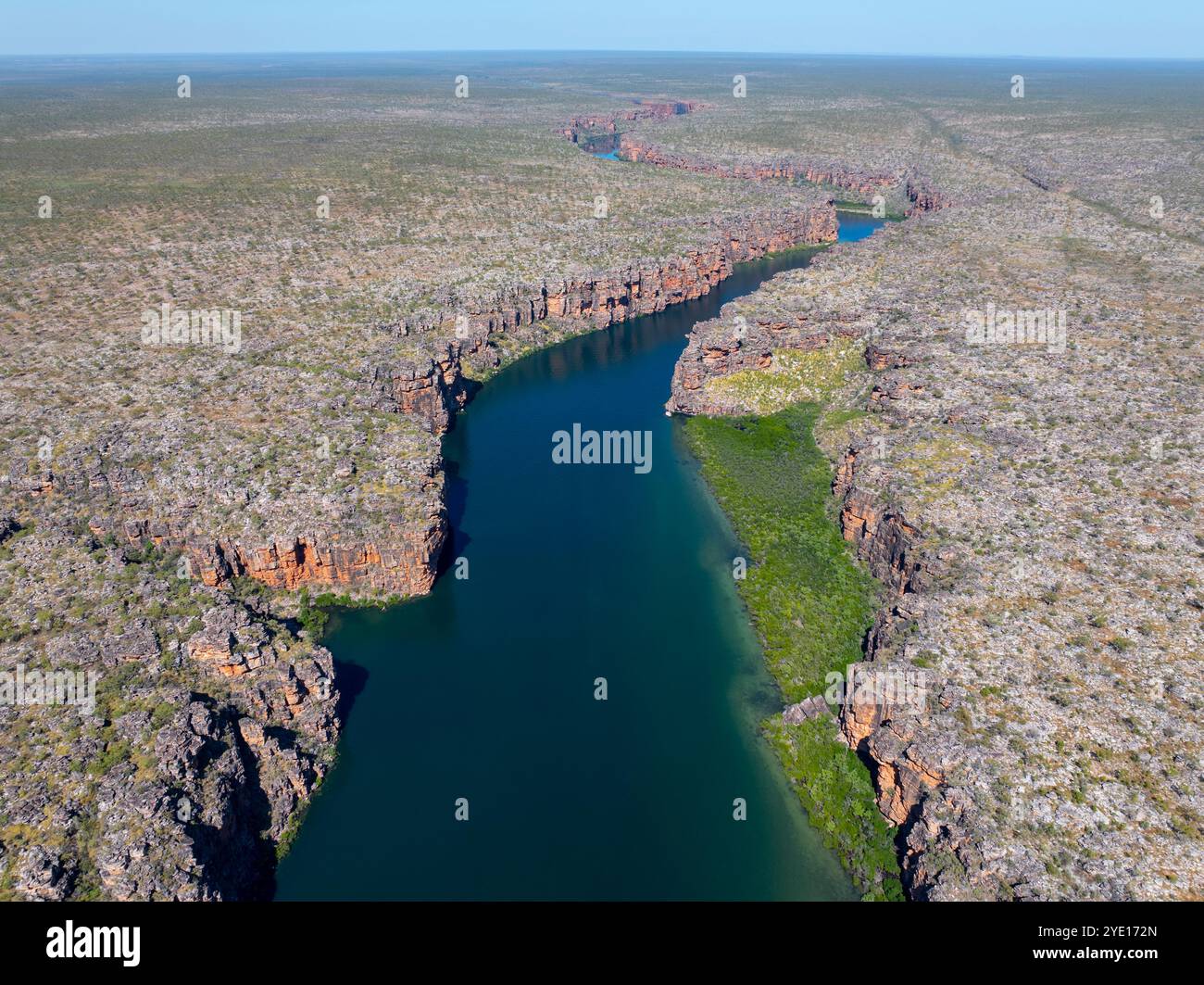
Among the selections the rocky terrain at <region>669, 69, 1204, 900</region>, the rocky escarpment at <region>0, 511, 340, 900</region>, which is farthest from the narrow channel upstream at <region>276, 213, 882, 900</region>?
the rocky terrain at <region>669, 69, 1204, 900</region>

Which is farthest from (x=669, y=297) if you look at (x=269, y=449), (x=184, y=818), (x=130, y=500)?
(x=184, y=818)

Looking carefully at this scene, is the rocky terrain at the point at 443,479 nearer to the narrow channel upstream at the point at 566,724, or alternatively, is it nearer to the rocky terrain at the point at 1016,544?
the rocky terrain at the point at 1016,544

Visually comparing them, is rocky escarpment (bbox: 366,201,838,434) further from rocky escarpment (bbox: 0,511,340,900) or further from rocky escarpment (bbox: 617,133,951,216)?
rocky escarpment (bbox: 617,133,951,216)

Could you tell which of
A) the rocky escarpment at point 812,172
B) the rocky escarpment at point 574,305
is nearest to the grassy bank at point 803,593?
the rocky escarpment at point 574,305

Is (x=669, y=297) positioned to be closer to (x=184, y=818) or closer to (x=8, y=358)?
(x=8, y=358)

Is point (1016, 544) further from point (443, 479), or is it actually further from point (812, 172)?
point (812, 172)
